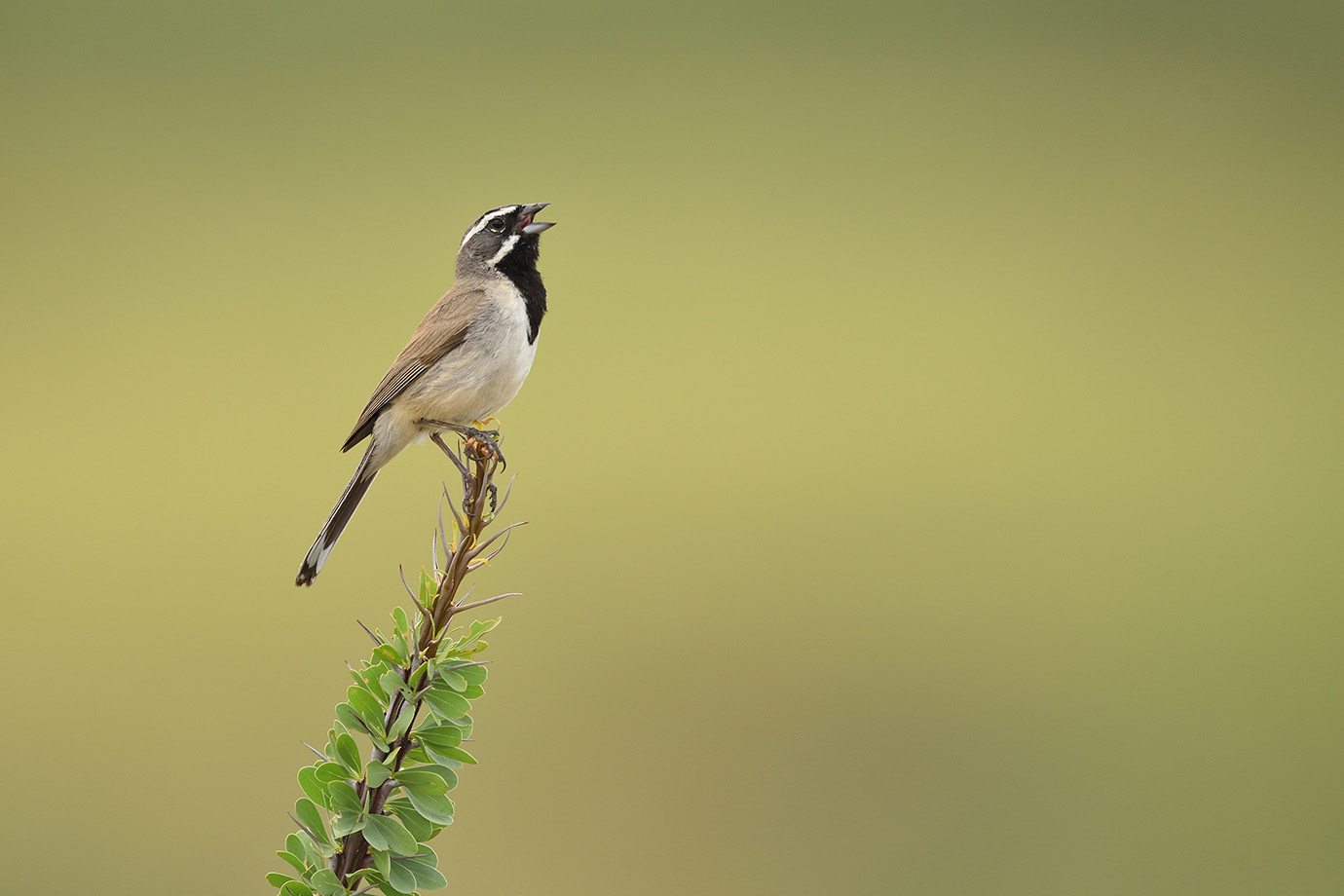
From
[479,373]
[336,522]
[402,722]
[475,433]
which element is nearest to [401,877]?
[402,722]

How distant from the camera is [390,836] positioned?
0.92m

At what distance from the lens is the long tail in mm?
2443

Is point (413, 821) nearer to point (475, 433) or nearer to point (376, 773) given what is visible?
point (376, 773)

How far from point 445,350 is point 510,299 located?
0.26 meters

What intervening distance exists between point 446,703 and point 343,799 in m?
0.12

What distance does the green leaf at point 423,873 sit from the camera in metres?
0.93

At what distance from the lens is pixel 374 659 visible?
1.01 m

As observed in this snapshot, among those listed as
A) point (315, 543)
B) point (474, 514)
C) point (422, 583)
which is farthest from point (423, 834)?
point (315, 543)

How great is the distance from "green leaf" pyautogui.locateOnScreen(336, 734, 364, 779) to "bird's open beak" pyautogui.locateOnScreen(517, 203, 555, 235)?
98.2 inches

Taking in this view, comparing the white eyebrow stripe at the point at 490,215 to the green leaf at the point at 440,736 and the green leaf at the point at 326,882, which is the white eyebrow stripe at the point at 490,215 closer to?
the green leaf at the point at 440,736

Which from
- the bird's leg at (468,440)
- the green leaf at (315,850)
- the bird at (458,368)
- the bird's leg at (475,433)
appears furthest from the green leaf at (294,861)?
the bird at (458,368)

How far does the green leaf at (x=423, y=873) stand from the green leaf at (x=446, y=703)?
0.13 m

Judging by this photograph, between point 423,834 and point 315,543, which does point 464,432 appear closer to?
point 315,543

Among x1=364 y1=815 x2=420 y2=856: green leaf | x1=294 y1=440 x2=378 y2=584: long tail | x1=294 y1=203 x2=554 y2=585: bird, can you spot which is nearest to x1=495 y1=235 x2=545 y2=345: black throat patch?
x1=294 y1=203 x2=554 y2=585: bird
